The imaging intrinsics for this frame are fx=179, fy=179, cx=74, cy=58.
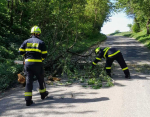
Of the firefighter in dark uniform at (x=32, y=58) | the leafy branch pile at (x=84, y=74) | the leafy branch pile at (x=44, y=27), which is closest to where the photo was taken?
the firefighter in dark uniform at (x=32, y=58)

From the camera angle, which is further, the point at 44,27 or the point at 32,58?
the point at 44,27

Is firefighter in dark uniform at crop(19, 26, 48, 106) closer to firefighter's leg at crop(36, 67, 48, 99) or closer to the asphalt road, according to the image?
firefighter's leg at crop(36, 67, 48, 99)

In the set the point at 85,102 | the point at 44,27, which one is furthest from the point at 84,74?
the point at 44,27

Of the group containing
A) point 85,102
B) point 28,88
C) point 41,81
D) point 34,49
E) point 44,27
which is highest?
point 44,27

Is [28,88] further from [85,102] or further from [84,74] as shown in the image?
[84,74]

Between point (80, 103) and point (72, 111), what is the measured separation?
0.52 meters

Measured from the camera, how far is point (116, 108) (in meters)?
4.05

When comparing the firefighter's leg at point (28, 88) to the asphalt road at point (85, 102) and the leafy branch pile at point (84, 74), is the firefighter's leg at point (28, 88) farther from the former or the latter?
the leafy branch pile at point (84, 74)

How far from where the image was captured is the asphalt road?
152 inches

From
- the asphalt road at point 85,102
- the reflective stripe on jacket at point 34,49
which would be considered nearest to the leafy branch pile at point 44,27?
the asphalt road at point 85,102

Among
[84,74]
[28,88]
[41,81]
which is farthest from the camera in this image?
[84,74]

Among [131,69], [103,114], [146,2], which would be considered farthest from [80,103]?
[146,2]

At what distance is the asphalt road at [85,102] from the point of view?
12.6 feet

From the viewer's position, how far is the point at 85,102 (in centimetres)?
450
